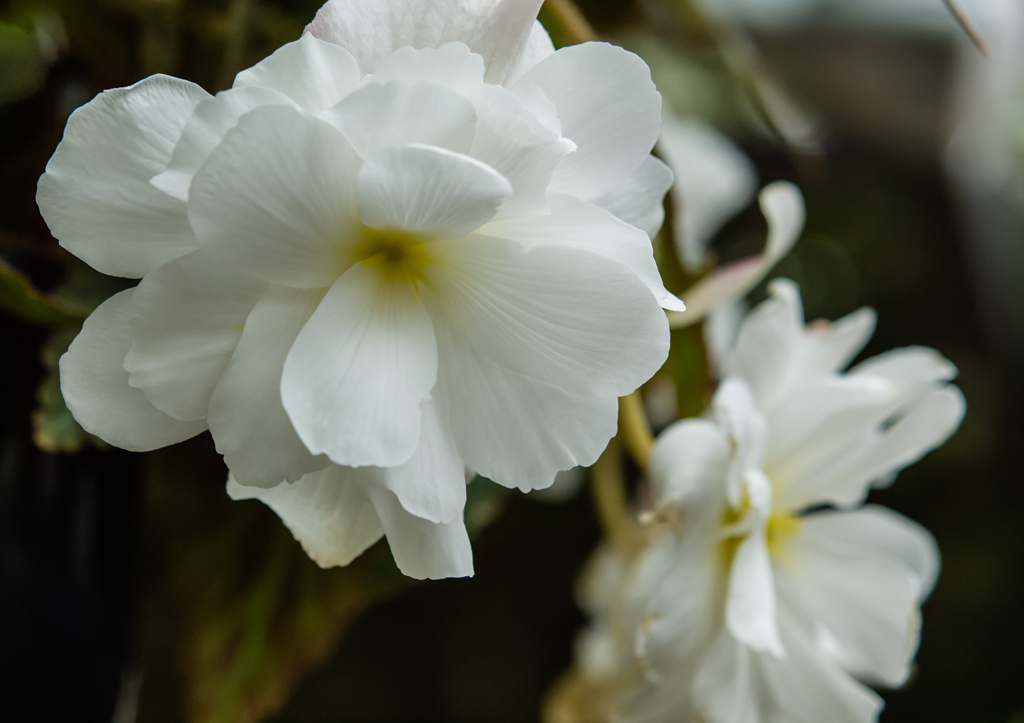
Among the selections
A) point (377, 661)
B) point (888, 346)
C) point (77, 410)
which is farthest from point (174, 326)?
point (888, 346)

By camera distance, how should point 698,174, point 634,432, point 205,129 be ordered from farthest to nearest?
point 698,174 → point 634,432 → point 205,129

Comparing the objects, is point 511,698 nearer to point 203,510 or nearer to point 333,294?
point 203,510

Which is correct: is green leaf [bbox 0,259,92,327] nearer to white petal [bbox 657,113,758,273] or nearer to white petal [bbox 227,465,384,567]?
white petal [bbox 227,465,384,567]

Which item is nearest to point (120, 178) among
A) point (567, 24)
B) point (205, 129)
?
point (205, 129)

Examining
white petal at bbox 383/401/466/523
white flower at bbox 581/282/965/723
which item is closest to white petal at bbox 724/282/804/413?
white flower at bbox 581/282/965/723

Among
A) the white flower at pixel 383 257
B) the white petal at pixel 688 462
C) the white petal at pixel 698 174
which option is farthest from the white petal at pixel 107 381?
the white petal at pixel 698 174

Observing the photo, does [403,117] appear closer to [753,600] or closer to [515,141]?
[515,141]

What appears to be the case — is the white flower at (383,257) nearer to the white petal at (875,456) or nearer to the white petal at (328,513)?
the white petal at (328,513)
